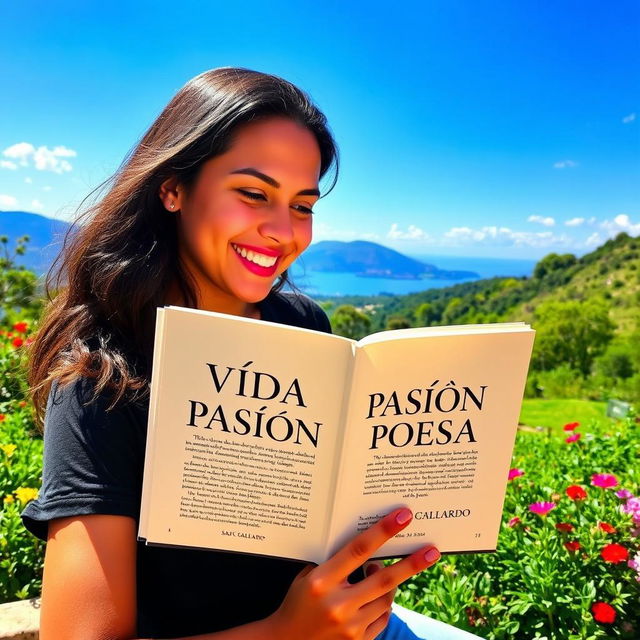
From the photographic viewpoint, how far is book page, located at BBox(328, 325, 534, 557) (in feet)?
2.70

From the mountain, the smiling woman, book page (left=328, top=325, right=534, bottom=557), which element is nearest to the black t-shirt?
the smiling woman

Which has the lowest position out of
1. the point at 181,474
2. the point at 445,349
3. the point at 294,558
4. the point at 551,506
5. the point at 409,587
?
the point at 409,587

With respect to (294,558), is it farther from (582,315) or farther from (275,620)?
(582,315)

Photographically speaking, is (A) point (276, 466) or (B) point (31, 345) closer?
(A) point (276, 466)

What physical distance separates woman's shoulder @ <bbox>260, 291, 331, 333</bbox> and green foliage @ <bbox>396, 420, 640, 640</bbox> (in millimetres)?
831

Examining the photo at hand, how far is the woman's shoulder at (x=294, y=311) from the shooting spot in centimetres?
159

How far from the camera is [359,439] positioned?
825 mm

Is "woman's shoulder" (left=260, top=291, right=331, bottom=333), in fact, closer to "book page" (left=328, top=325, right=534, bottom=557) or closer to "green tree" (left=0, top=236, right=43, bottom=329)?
"book page" (left=328, top=325, right=534, bottom=557)

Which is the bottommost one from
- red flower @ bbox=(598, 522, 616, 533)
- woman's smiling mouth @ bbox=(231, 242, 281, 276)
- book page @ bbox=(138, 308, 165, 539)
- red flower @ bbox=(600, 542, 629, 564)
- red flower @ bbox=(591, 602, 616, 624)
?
red flower @ bbox=(591, 602, 616, 624)

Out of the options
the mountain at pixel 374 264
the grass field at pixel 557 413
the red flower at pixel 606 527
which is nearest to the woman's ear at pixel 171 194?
the red flower at pixel 606 527

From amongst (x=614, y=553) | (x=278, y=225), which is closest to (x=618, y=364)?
(x=614, y=553)

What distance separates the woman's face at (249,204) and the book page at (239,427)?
377 millimetres

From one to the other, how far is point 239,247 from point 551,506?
1271 mm

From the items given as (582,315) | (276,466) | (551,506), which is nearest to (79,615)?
(276,466)
